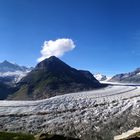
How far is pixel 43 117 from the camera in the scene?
306 feet

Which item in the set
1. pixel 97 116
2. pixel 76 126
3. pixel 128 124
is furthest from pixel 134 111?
pixel 76 126

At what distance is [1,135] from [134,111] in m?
47.6

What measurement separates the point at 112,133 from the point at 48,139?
902 inches

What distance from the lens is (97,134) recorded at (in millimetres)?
67062

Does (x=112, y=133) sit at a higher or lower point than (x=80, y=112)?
lower

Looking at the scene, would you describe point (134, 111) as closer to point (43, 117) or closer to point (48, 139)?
point (43, 117)

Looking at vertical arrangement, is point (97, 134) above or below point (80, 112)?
below

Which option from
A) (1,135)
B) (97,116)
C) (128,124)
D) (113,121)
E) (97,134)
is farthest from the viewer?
(97,116)

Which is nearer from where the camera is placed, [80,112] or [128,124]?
[128,124]

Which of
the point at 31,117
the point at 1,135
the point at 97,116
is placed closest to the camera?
the point at 1,135

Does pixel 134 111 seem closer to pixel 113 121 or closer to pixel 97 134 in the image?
pixel 113 121

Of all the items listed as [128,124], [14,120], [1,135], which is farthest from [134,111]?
[1,135]

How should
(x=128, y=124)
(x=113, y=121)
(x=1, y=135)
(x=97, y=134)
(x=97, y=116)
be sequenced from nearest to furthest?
(x=1, y=135)
(x=97, y=134)
(x=128, y=124)
(x=113, y=121)
(x=97, y=116)

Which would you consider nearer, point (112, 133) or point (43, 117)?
point (112, 133)
